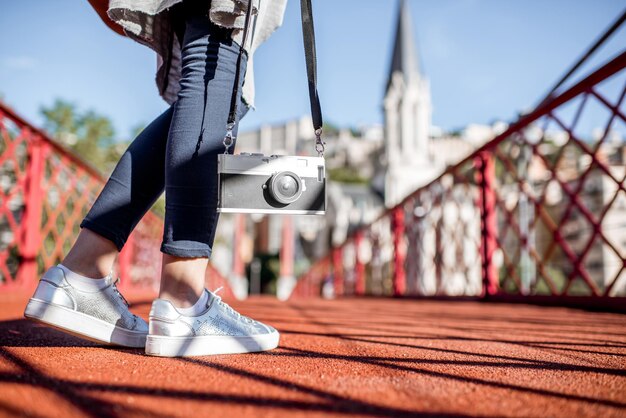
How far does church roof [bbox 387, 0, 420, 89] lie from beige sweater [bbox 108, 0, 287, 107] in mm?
35803

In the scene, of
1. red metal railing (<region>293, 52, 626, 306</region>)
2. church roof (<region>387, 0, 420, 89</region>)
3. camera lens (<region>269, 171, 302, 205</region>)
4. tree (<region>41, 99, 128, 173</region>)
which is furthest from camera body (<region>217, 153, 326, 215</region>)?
church roof (<region>387, 0, 420, 89</region>)

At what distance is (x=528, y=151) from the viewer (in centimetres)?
301

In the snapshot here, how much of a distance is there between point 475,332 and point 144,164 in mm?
960

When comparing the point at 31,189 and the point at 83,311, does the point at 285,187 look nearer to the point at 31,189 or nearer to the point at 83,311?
the point at 83,311

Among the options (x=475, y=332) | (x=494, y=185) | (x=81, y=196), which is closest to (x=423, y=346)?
(x=475, y=332)

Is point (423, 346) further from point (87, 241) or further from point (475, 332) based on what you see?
point (87, 241)

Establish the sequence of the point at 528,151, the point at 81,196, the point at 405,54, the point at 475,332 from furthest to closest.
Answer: the point at 405,54 < the point at 81,196 < the point at 528,151 < the point at 475,332

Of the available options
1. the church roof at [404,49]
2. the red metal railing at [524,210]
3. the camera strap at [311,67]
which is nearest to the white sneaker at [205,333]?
the camera strap at [311,67]

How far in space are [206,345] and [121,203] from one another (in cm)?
33

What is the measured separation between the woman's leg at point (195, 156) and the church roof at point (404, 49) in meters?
36.0

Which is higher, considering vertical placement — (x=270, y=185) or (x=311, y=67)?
(x=311, y=67)

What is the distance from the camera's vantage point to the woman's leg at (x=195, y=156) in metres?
0.89

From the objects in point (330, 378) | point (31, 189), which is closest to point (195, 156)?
point (330, 378)

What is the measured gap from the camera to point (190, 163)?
0.89 meters
